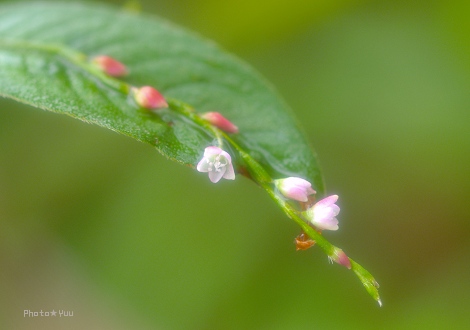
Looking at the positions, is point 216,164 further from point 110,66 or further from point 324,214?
point 110,66

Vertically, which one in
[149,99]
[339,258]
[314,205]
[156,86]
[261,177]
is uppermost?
[156,86]

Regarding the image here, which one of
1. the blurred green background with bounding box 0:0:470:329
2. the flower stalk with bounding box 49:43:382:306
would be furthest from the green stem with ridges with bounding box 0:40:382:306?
the blurred green background with bounding box 0:0:470:329

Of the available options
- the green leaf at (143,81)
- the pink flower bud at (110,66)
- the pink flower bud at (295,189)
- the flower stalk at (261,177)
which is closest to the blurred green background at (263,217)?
the green leaf at (143,81)

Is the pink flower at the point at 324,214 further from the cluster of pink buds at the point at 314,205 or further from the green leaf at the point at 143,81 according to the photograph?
the green leaf at the point at 143,81

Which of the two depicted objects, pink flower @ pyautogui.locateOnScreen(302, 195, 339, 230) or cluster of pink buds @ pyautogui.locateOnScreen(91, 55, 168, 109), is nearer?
pink flower @ pyautogui.locateOnScreen(302, 195, 339, 230)

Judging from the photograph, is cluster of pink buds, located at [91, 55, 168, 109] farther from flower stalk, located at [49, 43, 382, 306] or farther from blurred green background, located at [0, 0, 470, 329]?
blurred green background, located at [0, 0, 470, 329]

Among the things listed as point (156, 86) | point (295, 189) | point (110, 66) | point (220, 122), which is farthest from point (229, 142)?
point (110, 66)
